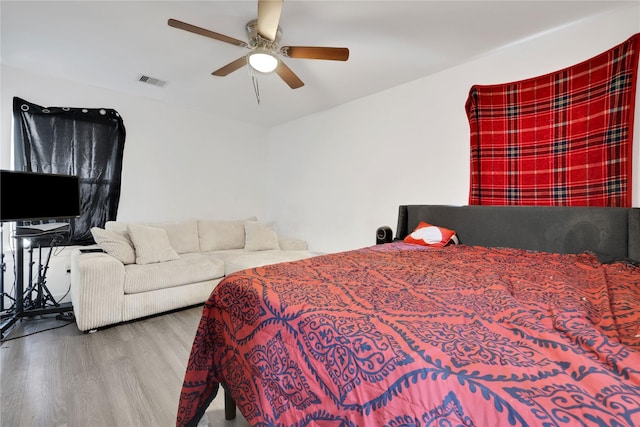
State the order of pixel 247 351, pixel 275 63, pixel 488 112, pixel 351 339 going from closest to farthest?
pixel 351 339
pixel 247 351
pixel 275 63
pixel 488 112

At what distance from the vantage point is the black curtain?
307 centimetres

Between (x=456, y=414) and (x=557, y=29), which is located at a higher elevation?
(x=557, y=29)

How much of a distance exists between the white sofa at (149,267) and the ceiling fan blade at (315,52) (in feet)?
6.63

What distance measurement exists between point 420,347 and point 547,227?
223 cm

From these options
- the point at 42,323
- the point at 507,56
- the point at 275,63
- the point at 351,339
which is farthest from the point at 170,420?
the point at 507,56

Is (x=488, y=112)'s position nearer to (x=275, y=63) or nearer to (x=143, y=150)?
(x=275, y=63)

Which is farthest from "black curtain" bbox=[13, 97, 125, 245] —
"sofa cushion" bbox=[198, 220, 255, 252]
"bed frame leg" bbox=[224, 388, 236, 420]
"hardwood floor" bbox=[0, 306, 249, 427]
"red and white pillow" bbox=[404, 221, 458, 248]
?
"red and white pillow" bbox=[404, 221, 458, 248]

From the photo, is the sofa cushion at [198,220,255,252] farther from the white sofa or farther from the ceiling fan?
the ceiling fan

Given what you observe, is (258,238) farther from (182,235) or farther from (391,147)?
(391,147)

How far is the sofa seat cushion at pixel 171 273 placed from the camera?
8.71 feet

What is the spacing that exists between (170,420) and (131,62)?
3084 mm

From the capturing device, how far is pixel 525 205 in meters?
2.55

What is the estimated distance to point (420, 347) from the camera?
726mm

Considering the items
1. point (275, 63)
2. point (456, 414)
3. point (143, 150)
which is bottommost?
point (456, 414)
